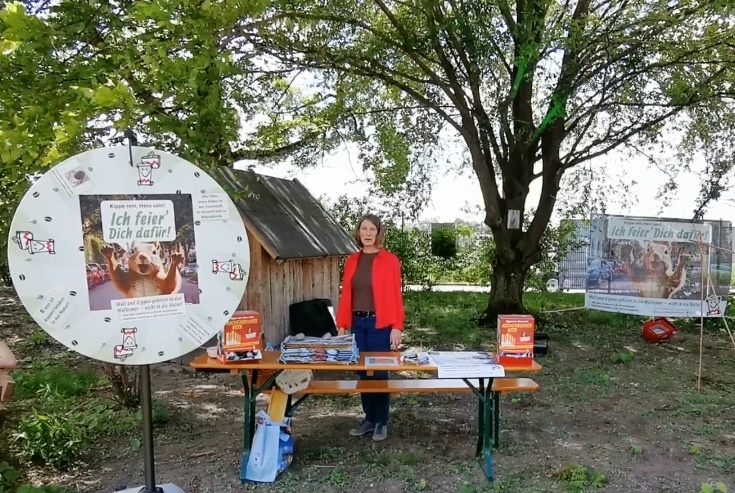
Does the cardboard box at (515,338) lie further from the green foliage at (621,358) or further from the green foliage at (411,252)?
the green foliage at (411,252)

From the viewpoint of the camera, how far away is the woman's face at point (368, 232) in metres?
4.78

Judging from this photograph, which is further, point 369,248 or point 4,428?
point 4,428

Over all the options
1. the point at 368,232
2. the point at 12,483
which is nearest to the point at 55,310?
the point at 12,483

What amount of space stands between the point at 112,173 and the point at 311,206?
6946 mm

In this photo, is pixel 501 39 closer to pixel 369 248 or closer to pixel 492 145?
pixel 492 145

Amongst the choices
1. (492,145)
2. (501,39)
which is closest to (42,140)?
(501,39)

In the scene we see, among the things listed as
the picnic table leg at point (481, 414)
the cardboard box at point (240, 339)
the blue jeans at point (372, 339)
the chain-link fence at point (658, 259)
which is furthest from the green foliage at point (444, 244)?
the cardboard box at point (240, 339)

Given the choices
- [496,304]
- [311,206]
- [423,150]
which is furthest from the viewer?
[423,150]

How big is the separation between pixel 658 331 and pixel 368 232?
22.6ft

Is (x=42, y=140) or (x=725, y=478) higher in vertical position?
(x=42, y=140)

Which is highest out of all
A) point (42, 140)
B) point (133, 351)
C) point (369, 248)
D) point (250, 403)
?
point (42, 140)

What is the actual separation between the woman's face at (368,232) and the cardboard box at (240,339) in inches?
44.4

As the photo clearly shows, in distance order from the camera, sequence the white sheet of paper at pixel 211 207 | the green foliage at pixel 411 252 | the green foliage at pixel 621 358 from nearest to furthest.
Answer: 1. the white sheet of paper at pixel 211 207
2. the green foliage at pixel 621 358
3. the green foliage at pixel 411 252

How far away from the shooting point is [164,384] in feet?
22.9
